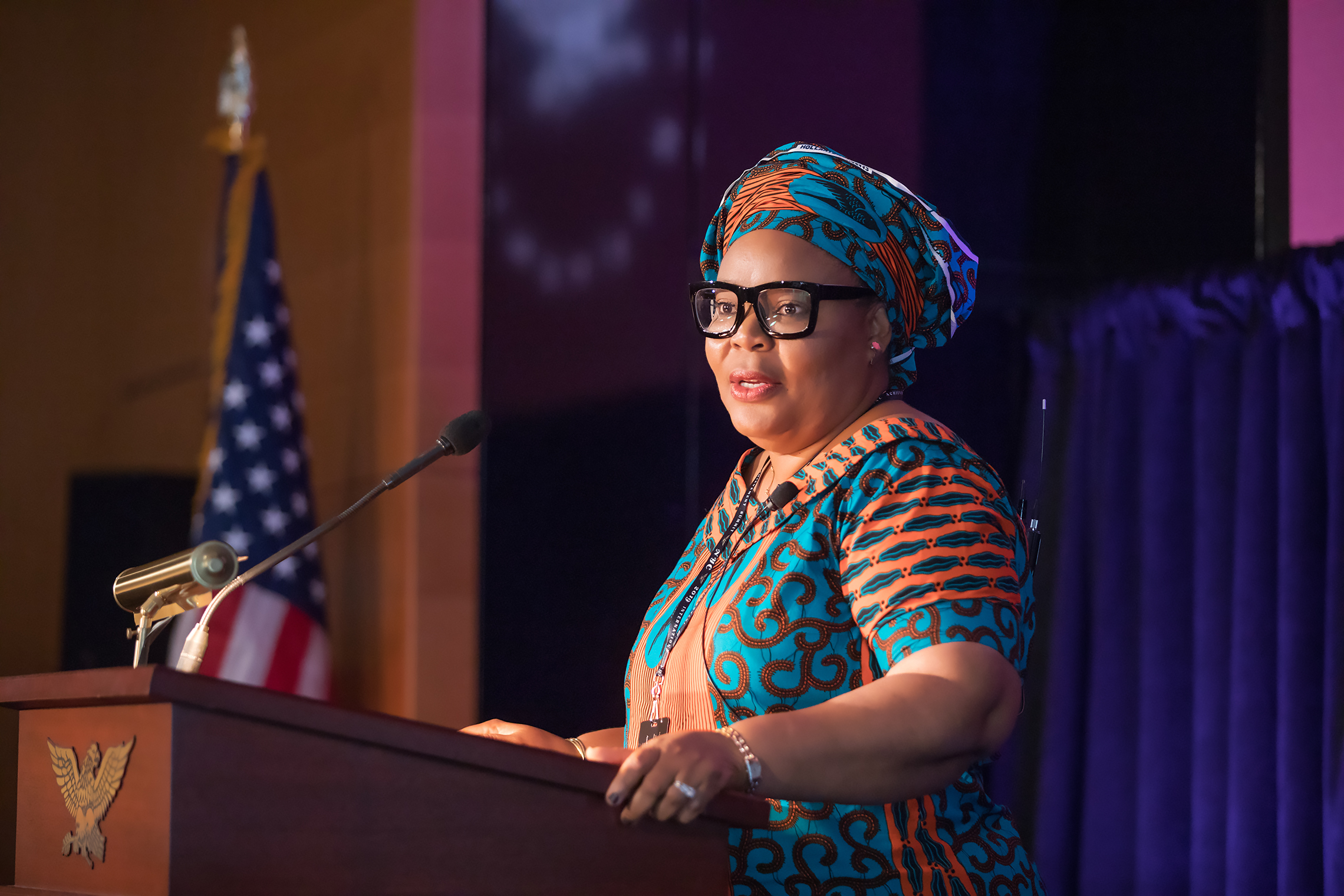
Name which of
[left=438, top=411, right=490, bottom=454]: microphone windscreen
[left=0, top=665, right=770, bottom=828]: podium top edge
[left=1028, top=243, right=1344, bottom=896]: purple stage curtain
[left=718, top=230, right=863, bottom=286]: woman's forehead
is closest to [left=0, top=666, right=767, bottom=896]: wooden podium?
[left=0, top=665, right=770, bottom=828]: podium top edge

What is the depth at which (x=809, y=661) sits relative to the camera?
4.89 ft

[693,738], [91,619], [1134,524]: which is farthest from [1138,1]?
[91,619]

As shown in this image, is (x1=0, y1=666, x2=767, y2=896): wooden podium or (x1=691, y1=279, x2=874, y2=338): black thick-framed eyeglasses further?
(x1=691, y1=279, x2=874, y2=338): black thick-framed eyeglasses

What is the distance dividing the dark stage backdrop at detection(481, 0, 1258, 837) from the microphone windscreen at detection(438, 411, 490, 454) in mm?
1613

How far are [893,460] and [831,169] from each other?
416mm

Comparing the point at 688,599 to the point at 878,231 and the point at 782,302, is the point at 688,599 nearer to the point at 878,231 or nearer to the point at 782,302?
the point at 782,302

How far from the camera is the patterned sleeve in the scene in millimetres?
1367

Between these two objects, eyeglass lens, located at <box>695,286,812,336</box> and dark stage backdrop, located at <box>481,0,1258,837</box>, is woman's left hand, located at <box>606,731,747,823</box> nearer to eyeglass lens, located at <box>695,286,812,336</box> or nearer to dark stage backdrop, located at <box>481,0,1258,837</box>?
eyeglass lens, located at <box>695,286,812,336</box>

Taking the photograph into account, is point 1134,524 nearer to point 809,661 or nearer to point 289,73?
point 809,661

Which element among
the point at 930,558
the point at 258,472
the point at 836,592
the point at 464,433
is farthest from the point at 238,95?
the point at 930,558

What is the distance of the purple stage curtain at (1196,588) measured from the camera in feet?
9.44

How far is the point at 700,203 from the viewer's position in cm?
345

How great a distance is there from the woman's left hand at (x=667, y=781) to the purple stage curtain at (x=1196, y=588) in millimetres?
2025

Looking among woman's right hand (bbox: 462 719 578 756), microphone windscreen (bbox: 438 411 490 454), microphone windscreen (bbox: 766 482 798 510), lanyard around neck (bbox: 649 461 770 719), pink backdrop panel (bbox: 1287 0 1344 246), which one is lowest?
woman's right hand (bbox: 462 719 578 756)
